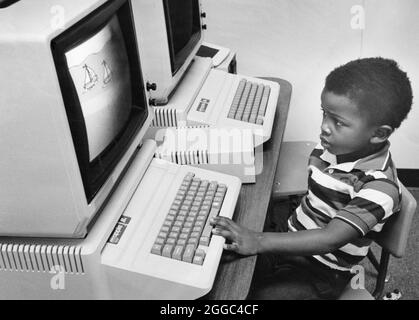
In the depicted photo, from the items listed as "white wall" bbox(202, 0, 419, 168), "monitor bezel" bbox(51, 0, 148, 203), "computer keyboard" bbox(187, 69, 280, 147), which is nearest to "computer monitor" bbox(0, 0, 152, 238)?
"monitor bezel" bbox(51, 0, 148, 203)

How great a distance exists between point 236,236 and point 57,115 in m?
0.45

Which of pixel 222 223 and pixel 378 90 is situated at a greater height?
pixel 378 90

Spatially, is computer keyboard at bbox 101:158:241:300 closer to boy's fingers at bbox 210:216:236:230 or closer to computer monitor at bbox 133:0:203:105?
boy's fingers at bbox 210:216:236:230

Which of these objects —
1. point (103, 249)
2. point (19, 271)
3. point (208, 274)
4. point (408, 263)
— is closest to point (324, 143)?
point (208, 274)

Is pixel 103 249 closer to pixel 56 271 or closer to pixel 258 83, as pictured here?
pixel 56 271

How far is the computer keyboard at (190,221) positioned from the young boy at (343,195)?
43 millimetres

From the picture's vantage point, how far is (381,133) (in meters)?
1.08

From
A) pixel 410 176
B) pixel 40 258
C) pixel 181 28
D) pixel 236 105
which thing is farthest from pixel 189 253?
pixel 410 176

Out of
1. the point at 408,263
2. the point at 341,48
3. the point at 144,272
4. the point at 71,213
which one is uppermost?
the point at 71,213

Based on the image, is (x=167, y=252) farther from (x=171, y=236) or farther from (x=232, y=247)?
(x=232, y=247)

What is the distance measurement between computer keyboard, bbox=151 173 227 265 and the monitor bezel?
0.52 ft

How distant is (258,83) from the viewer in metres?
1.63

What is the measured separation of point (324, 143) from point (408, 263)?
112cm

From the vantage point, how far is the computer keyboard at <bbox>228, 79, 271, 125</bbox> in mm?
1372
